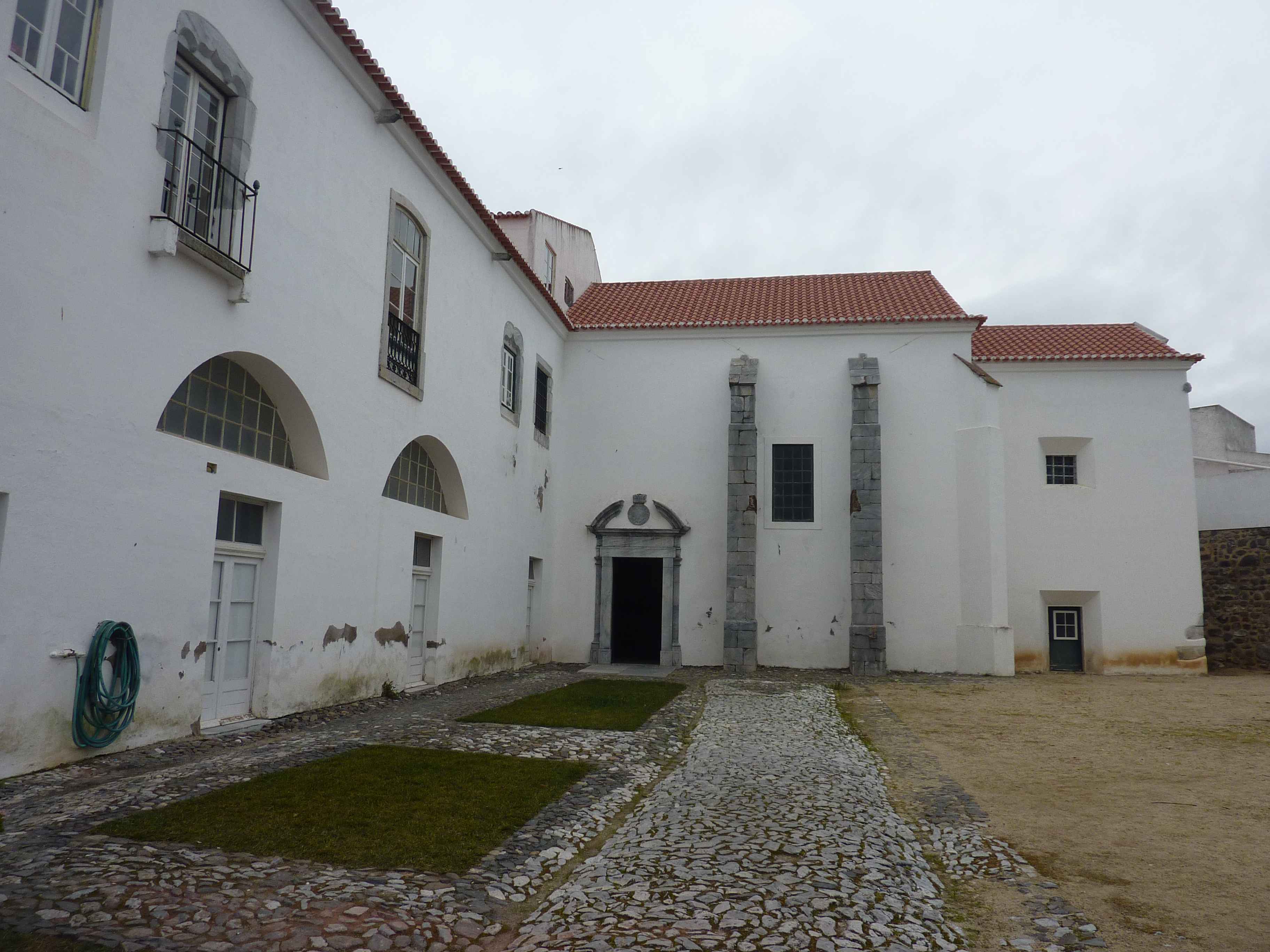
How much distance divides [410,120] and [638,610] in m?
11.2

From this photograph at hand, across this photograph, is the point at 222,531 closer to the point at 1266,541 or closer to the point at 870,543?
the point at 870,543

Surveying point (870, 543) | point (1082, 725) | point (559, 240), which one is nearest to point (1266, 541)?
point (870, 543)

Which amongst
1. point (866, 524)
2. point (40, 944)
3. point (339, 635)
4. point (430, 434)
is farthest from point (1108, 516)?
point (40, 944)

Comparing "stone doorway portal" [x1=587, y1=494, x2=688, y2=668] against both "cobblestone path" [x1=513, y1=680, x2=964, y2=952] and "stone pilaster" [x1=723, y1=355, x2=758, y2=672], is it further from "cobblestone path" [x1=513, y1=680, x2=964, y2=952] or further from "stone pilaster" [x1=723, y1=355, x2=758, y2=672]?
"cobblestone path" [x1=513, y1=680, x2=964, y2=952]

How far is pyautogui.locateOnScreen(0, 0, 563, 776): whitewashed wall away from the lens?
5031 millimetres

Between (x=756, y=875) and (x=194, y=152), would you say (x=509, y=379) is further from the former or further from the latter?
(x=756, y=875)

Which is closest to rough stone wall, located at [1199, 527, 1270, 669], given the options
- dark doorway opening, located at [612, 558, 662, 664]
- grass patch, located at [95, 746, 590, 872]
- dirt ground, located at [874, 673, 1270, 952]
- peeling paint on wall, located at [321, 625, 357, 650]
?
dirt ground, located at [874, 673, 1270, 952]

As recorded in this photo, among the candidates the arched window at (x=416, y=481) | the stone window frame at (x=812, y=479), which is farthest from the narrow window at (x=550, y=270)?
the arched window at (x=416, y=481)

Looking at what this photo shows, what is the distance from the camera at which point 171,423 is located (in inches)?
251

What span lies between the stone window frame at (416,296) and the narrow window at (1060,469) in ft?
39.4

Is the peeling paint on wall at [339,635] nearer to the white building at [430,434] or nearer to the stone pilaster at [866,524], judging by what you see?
the white building at [430,434]

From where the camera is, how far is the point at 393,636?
31.7 ft

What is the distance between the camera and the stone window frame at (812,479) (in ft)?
50.9

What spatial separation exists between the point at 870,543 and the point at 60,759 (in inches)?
482
